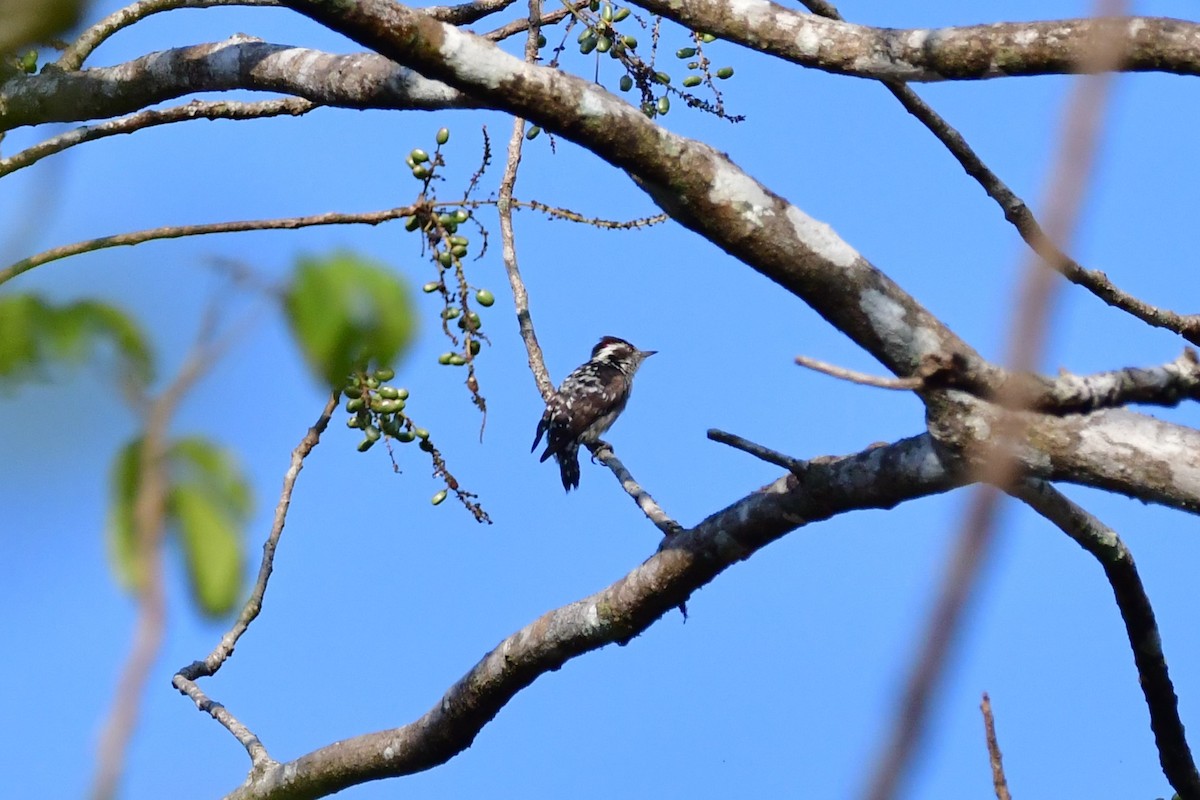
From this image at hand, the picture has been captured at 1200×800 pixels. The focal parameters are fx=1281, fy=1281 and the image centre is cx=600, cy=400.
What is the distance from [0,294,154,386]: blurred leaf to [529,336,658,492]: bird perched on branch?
22.7ft

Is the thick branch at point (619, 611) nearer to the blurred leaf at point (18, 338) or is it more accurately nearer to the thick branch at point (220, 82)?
the thick branch at point (220, 82)

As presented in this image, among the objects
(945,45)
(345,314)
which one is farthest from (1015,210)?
(345,314)

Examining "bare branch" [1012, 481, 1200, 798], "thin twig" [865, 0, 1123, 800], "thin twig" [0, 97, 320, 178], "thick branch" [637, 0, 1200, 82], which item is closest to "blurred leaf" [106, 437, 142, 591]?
"thin twig" [865, 0, 1123, 800]

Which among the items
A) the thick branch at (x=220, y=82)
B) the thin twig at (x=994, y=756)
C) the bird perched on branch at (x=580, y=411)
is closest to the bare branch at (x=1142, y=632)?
the thin twig at (x=994, y=756)

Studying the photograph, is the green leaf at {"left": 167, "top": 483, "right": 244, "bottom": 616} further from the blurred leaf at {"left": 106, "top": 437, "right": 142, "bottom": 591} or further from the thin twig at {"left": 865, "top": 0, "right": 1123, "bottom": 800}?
the thin twig at {"left": 865, "top": 0, "right": 1123, "bottom": 800}

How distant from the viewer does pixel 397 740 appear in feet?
13.7

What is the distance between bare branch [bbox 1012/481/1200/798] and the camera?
11.9 feet

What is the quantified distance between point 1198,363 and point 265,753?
3.35 m

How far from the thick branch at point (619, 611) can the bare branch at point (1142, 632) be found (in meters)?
0.60

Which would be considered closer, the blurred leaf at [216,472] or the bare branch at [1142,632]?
the blurred leaf at [216,472]

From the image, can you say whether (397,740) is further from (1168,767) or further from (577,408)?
(577,408)

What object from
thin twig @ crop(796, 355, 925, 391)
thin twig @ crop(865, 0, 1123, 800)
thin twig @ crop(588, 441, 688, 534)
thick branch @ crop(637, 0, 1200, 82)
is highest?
thick branch @ crop(637, 0, 1200, 82)

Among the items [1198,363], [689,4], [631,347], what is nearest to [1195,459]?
[1198,363]

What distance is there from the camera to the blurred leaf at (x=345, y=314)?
147 cm
